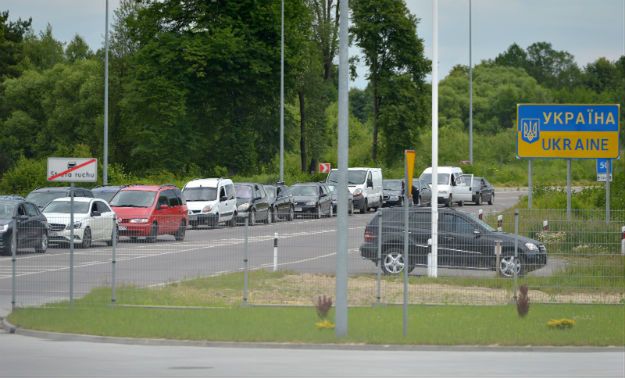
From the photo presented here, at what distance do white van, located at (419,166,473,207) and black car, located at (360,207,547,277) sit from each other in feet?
137

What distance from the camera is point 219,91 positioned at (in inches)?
2965

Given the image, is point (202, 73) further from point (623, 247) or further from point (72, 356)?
point (72, 356)

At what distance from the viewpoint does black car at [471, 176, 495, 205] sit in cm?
A: 7551

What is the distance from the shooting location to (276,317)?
21.7m

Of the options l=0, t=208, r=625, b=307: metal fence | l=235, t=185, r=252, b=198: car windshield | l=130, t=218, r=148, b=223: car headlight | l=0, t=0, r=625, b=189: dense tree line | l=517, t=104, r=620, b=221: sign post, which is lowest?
l=0, t=208, r=625, b=307: metal fence

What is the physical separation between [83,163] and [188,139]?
2078 inches

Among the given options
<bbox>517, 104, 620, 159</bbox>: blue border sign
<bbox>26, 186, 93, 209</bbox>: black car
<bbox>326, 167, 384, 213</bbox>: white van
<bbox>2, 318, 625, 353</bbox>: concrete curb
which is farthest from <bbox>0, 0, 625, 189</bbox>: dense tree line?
<bbox>2, 318, 625, 353</bbox>: concrete curb

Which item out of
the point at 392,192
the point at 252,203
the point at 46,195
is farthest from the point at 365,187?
the point at 46,195

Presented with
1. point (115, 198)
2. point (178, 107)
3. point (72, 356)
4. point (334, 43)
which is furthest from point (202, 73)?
point (72, 356)

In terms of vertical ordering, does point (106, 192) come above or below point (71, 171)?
below

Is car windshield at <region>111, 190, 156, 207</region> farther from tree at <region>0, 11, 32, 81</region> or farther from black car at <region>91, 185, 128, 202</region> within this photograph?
tree at <region>0, 11, 32, 81</region>

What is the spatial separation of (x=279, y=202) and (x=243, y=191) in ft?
6.83

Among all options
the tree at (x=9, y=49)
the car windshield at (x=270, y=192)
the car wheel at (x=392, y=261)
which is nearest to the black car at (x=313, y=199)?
the car windshield at (x=270, y=192)

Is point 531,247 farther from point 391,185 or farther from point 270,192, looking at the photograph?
point 391,185
